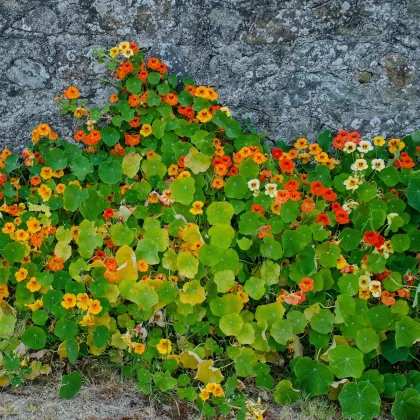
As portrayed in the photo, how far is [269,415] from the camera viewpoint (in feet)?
9.10

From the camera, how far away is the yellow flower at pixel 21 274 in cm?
306

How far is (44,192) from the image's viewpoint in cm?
345

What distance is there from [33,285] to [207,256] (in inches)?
31.9

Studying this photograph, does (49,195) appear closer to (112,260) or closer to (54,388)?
(112,260)

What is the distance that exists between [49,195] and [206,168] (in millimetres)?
827

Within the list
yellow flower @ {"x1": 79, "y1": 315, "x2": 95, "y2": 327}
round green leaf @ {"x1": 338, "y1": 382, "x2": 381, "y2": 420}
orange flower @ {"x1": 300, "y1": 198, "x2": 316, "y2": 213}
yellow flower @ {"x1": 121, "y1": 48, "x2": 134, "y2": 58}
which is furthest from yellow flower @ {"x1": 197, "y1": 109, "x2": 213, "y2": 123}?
round green leaf @ {"x1": 338, "y1": 382, "x2": 381, "y2": 420}

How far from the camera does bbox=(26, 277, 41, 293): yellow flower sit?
303cm

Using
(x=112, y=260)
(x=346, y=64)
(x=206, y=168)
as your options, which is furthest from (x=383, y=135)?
(x=112, y=260)

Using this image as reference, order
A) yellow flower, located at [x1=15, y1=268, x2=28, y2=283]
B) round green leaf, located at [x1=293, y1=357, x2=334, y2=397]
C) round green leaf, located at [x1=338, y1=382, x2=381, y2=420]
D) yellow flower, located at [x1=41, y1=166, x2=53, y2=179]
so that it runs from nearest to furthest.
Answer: round green leaf, located at [x1=338, y1=382, x2=381, y2=420]
round green leaf, located at [x1=293, y1=357, x2=334, y2=397]
yellow flower, located at [x1=15, y1=268, x2=28, y2=283]
yellow flower, located at [x1=41, y1=166, x2=53, y2=179]

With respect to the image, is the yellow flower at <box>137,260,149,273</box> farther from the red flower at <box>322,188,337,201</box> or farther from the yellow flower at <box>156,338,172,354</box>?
the red flower at <box>322,188,337,201</box>

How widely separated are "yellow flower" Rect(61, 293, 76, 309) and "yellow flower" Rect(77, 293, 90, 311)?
0.9 inches

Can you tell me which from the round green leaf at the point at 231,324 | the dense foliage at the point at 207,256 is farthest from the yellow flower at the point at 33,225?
the round green leaf at the point at 231,324

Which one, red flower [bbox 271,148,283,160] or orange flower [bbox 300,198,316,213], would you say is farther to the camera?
red flower [bbox 271,148,283,160]

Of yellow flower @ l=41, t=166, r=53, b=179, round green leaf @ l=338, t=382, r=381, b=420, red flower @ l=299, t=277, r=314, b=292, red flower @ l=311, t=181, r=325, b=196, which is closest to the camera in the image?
round green leaf @ l=338, t=382, r=381, b=420
